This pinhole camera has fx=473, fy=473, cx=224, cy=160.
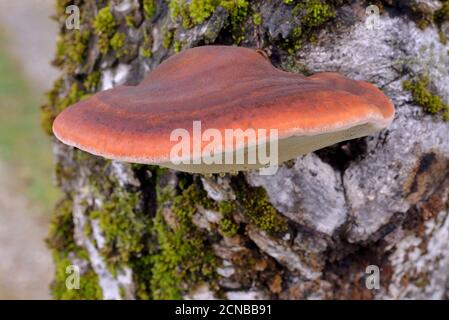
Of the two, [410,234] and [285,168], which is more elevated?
[285,168]

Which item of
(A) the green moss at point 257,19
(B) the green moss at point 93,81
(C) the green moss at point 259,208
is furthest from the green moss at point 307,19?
(B) the green moss at point 93,81

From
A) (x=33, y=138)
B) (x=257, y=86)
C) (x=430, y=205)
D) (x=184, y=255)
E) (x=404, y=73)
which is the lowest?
(x=184, y=255)

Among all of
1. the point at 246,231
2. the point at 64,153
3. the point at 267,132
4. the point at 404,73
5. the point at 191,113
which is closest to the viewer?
the point at 267,132

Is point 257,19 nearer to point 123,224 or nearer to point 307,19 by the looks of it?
point 307,19

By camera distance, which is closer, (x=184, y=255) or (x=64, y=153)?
(x=184, y=255)
